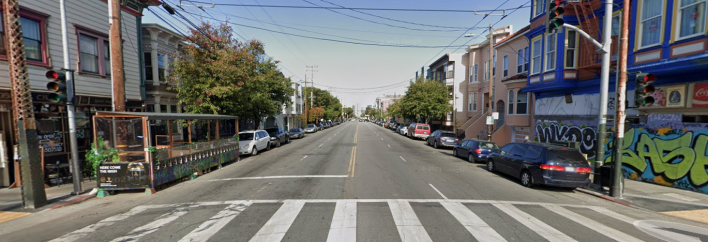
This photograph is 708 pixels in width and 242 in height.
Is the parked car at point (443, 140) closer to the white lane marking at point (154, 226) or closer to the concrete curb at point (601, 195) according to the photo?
the concrete curb at point (601, 195)

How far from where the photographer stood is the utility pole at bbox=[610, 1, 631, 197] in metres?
8.36

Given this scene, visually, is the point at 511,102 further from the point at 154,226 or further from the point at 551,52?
the point at 154,226

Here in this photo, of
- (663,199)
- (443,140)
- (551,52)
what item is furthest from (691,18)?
(443,140)

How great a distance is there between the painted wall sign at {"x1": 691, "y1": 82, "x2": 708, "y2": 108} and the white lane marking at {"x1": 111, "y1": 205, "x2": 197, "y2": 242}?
1507 centimetres

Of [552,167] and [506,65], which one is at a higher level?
[506,65]

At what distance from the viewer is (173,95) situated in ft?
60.3

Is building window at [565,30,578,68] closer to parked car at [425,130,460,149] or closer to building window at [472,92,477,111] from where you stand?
parked car at [425,130,460,149]

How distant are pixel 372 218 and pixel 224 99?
44.5 ft

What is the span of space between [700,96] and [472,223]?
30.5 ft

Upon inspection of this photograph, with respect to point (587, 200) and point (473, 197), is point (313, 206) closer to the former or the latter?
point (473, 197)

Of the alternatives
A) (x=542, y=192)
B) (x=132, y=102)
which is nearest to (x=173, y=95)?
(x=132, y=102)

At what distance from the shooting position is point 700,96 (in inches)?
344

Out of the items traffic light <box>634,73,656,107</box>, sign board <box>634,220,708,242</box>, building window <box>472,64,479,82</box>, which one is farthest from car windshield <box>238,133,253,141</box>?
building window <box>472,64,479,82</box>

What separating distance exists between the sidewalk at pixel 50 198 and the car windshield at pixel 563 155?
14.1 meters
